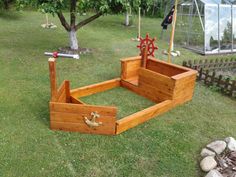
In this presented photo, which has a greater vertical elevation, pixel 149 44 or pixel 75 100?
pixel 149 44

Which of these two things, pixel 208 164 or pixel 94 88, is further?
pixel 94 88

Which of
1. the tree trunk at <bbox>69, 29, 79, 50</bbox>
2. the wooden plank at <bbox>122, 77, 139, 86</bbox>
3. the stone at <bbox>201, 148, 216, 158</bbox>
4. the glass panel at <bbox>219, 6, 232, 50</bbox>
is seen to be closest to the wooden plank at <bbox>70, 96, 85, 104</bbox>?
the wooden plank at <bbox>122, 77, 139, 86</bbox>

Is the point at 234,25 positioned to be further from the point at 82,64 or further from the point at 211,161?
the point at 211,161

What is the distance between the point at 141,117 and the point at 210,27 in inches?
269

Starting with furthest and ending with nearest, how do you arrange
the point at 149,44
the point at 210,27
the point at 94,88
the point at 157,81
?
the point at 210,27
the point at 149,44
the point at 94,88
the point at 157,81

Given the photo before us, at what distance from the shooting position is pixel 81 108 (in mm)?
3910

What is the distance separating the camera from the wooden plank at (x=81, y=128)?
4066mm

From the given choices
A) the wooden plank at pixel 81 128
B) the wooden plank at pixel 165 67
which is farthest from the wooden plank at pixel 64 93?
the wooden plank at pixel 165 67

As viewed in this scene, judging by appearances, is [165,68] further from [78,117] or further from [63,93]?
[78,117]

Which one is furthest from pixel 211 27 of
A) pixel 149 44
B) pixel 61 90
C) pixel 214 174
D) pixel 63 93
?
pixel 214 174

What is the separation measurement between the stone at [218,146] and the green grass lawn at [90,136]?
193 millimetres

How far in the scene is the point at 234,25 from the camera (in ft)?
34.1

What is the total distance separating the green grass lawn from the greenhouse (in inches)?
168

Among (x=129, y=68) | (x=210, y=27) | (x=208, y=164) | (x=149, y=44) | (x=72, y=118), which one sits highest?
(x=210, y=27)
